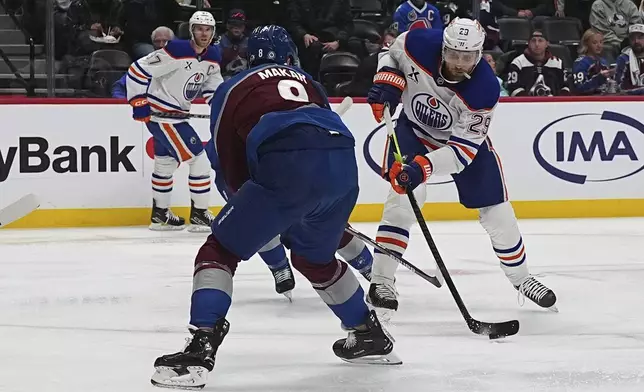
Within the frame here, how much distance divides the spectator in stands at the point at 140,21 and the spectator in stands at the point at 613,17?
3.37 metres

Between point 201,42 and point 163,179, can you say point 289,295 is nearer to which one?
point 163,179

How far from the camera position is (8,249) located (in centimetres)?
587

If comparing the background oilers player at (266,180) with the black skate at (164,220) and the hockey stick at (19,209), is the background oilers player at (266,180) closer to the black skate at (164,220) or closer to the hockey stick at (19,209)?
the hockey stick at (19,209)

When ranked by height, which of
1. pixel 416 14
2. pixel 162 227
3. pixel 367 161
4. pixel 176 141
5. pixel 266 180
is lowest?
pixel 162 227

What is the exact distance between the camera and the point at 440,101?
12.9ft

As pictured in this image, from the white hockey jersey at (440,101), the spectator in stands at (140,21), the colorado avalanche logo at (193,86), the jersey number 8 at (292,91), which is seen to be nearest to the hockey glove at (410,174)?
the white hockey jersey at (440,101)

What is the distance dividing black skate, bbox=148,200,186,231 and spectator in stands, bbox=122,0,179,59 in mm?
1348

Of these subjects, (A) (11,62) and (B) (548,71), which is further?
(B) (548,71)

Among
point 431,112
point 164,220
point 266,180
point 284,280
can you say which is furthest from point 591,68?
point 266,180

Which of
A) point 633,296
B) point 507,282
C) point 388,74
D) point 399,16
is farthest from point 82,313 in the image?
point 399,16

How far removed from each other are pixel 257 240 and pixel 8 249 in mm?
3465

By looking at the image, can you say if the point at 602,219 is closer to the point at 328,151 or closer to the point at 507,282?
the point at 507,282

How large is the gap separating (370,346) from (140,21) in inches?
200

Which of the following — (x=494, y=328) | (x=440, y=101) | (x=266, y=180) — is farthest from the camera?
(x=440, y=101)
